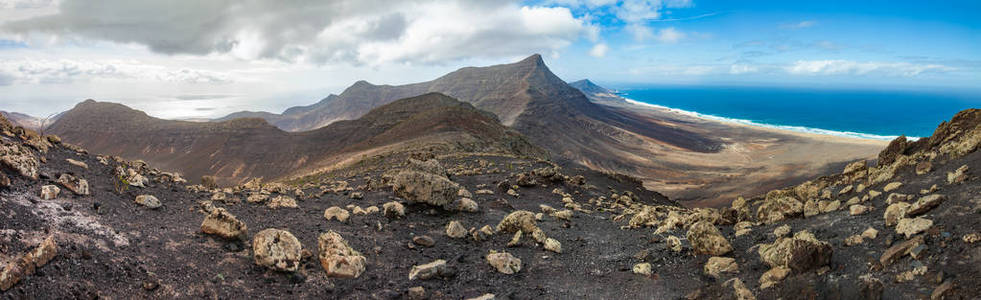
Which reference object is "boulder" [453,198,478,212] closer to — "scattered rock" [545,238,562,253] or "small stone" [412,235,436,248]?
"small stone" [412,235,436,248]

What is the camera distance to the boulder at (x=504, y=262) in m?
7.66

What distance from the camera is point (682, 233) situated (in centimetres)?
959

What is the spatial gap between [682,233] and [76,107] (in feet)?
514

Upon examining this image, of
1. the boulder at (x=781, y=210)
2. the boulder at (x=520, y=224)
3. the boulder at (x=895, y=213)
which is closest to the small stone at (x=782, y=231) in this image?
the boulder at (x=781, y=210)

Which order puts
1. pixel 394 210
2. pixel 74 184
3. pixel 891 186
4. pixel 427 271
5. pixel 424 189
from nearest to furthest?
1. pixel 74 184
2. pixel 427 271
3. pixel 891 186
4. pixel 394 210
5. pixel 424 189

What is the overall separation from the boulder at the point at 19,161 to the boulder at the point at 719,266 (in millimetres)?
10981

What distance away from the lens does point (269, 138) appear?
77.4 meters

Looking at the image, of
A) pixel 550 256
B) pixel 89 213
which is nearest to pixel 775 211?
pixel 550 256

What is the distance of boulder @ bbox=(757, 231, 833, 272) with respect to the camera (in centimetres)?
555

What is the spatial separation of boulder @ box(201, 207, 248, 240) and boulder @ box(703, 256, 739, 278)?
7.94 m

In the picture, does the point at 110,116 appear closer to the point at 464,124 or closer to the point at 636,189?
the point at 464,124

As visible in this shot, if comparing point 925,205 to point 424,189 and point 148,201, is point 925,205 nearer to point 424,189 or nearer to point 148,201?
point 424,189

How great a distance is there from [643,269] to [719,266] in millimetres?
1242

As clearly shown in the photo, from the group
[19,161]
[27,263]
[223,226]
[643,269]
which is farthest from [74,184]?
[643,269]
